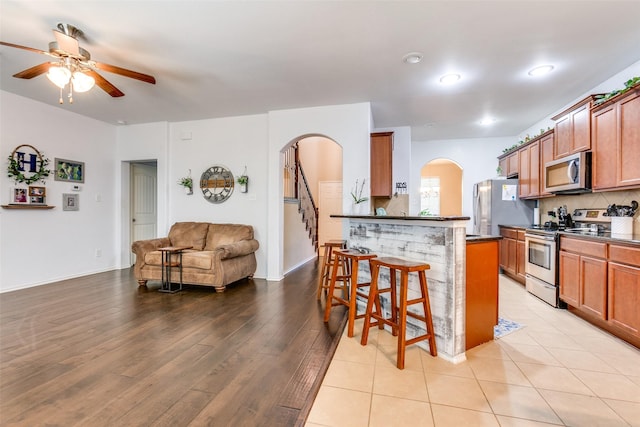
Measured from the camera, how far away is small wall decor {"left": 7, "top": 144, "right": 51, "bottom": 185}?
4117 millimetres

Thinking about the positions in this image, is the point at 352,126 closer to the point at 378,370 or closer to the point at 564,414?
the point at 378,370

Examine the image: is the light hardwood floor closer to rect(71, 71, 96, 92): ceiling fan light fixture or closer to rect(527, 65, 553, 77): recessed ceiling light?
rect(71, 71, 96, 92): ceiling fan light fixture

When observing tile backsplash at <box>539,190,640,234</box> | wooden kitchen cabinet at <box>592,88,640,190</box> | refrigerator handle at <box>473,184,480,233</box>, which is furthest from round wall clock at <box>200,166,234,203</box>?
tile backsplash at <box>539,190,640,234</box>

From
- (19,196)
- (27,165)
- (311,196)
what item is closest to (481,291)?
(311,196)

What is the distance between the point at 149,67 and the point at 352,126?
2618 mm

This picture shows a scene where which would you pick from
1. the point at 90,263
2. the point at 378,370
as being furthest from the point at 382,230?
the point at 90,263

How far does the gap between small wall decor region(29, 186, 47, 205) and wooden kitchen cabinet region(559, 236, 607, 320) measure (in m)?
7.03

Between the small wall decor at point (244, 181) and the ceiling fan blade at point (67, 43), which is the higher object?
the ceiling fan blade at point (67, 43)

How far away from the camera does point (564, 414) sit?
168 centimetres

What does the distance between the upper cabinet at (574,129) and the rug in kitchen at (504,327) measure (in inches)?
87.2

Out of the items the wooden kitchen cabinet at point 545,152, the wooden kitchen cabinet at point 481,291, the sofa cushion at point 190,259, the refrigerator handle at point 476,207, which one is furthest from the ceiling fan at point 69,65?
the refrigerator handle at point 476,207

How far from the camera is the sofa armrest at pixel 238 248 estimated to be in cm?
411

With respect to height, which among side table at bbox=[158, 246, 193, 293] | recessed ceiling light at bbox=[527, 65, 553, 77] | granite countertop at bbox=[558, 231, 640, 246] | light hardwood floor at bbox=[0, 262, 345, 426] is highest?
recessed ceiling light at bbox=[527, 65, 553, 77]

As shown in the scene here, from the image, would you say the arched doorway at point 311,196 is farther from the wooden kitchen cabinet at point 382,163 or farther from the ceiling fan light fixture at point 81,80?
the ceiling fan light fixture at point 81,80
